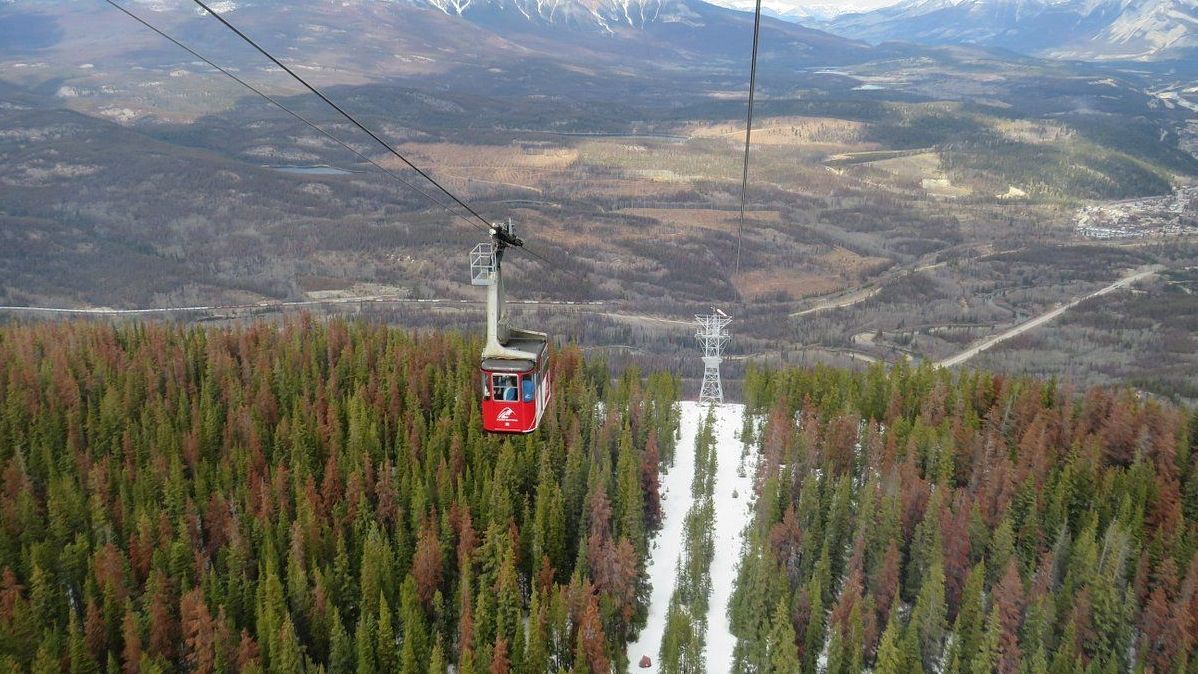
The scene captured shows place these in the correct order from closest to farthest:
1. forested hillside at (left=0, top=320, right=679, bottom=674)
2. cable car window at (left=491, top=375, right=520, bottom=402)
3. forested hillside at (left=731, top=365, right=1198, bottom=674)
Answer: cable car window at (left=491, top=375, right=520, bottom=402), forested hillside at (left=0, top=320, right=679, bottom=674), forested hillside at (left=731, top=365, right=1198, bottom=674)

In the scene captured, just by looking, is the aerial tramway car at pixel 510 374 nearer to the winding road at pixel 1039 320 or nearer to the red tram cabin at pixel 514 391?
the red tram cabin at pixel 514 391

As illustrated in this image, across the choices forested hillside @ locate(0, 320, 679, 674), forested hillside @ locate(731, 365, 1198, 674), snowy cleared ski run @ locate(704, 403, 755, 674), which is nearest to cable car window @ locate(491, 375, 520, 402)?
forested hillside @ locate(0, 320, 679, 674)

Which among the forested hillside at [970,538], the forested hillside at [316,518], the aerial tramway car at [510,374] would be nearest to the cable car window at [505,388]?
the aerial tramway car at [510,374]

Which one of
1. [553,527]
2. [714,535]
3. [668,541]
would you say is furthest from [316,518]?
[714,535]

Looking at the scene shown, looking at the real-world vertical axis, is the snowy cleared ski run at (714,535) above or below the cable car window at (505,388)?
below

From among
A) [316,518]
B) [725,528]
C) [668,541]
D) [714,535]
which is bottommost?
[668,541]

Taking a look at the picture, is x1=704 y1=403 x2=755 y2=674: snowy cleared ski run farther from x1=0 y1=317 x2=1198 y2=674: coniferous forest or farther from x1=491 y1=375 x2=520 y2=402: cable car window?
x1=491 y1=375 x2=520 y2=402: cable car window

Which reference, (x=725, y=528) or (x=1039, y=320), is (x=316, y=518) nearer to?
(x=725, y=528)

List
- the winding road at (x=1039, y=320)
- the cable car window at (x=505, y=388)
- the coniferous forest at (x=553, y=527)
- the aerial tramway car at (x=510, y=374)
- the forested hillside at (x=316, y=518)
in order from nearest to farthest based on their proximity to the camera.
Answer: the aerial tramway car at (x=510, y=374), the cable car window at (x=505, y=388), the forested hillside at (x=316, y=518), the coniferous forest at (x=553, y=527), the winding road at (x=1039, y=320)
